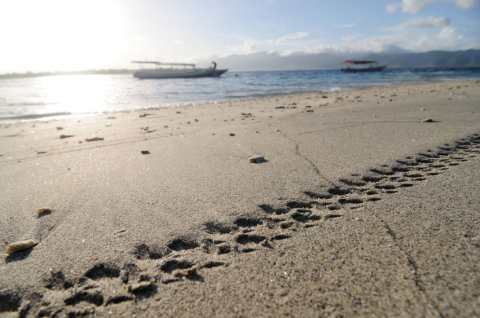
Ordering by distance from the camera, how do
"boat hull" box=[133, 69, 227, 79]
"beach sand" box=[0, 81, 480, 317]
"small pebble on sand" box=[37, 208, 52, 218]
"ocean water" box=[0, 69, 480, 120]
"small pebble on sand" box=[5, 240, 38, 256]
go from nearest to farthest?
"beach sand" box=[0, 81, 480, 317] → "small pebble on sand" box=[5, 240, 38, 256] → "small pebble on sand" box=[37, 208, 52, 218] → "ocean water" box=[0, 69, 480, 120] → "boat hull" box=[133, 69, 227, 79]

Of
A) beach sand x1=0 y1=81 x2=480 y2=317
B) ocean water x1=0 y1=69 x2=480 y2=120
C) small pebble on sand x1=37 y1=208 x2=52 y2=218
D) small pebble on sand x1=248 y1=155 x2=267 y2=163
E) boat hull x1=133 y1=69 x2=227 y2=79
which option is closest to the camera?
beach sand x1=0 y1=81 x2=480 y2=317

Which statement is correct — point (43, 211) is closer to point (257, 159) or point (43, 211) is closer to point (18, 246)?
point (18, 246)

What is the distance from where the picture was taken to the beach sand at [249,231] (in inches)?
44.9

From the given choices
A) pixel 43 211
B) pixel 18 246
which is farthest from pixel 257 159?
pixel 18 246

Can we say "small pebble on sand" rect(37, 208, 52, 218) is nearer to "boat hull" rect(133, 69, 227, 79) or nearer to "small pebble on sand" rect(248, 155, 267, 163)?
"small pebble on sand" rect(248, 155, 267, 163)

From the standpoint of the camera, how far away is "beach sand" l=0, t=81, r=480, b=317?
114 cm

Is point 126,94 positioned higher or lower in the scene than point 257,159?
lower

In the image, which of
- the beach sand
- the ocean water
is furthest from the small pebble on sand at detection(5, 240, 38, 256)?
the ocean water

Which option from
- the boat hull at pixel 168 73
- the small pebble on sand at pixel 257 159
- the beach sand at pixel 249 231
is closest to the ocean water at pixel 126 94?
the beach sand at pixel 249 231

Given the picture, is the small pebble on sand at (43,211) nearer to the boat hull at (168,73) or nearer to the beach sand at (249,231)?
the beach sand at (249,231)

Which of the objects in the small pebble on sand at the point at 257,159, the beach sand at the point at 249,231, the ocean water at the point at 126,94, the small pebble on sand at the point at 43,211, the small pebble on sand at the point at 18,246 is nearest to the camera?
the beach sand at the point at 249,231

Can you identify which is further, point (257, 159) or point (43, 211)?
point (257, 159)

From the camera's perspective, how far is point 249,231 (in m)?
1.63

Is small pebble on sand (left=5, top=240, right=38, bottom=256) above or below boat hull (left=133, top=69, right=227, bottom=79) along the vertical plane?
below
